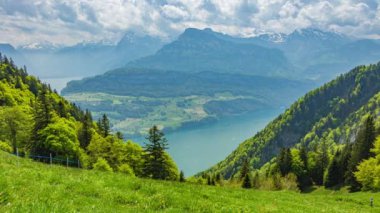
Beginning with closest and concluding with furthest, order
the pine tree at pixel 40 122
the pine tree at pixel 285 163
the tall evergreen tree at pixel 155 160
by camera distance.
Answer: the pine tree at pixel 40 122 < the tall evergreen tree at pixel 155 160 < the pine tree at pixel 285 163

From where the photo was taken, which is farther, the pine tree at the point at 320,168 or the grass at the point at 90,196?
the pine tree at the point at 320,168

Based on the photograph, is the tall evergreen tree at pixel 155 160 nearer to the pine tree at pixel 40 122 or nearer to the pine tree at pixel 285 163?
the pine tree at pixel 40 122

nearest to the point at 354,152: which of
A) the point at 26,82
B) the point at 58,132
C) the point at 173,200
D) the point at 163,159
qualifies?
the point at 163,159

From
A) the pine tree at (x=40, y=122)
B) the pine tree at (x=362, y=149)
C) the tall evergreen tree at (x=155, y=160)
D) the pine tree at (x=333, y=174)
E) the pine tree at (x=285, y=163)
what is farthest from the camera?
the pine tree at (x=285, y=163)

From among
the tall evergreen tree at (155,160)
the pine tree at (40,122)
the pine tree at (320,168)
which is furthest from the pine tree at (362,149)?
the pine tree at (40,122)

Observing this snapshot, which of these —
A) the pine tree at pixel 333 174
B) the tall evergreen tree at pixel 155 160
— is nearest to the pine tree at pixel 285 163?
the pine tree at pixel 333 174

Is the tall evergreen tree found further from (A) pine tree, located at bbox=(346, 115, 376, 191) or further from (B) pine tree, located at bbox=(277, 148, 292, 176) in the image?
(B) pine tree, located at bbox=(277, 148, 292, 176)

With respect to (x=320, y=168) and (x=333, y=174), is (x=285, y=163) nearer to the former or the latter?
(x=320, y=168)

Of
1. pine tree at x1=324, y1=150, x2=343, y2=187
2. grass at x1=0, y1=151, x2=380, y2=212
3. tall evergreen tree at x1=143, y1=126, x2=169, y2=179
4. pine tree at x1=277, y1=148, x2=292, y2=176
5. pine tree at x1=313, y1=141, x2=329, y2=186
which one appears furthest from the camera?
pine tree at x1=277, y1=148, x2=292, y2=176

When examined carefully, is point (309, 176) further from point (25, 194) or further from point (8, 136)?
point (25, 194)

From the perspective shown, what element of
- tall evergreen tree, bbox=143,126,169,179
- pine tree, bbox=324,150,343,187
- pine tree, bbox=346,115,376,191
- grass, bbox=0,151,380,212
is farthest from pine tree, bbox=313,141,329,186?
grass, bbox=0,151,380,212

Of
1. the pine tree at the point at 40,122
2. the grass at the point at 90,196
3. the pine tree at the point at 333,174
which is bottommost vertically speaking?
the pine tree at the point at 333,174

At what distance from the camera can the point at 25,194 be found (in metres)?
13.1

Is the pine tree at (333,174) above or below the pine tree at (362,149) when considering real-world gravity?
below
